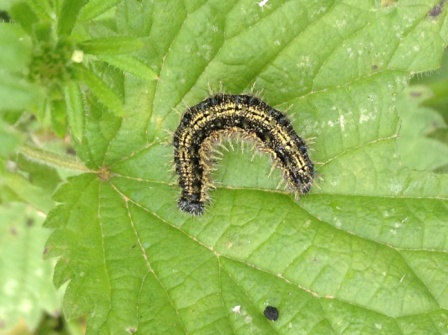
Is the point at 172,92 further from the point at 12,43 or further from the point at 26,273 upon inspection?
the point at 26,273

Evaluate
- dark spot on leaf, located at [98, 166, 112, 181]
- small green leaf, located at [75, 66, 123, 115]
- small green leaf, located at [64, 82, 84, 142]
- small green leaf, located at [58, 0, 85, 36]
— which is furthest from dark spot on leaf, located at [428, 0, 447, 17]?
dark spot on leaf, located at [98, 166, 112, 181]

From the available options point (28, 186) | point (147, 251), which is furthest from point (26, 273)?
point (147, 251)

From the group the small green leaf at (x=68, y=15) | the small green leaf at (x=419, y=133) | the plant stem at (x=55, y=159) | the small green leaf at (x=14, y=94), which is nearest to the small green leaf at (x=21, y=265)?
the plant stem at (x=55, y=159)

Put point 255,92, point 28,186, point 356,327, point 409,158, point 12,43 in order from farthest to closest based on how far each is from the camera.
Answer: point 409,158 < point 28,186 < point 255,92 < point 356,327 < point 12,43

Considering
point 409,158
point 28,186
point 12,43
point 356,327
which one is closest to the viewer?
point 12,43

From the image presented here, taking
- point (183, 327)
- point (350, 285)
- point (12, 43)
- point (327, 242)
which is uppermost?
point (12, 43)

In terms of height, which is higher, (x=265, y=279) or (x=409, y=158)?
(x=409, y=158)
